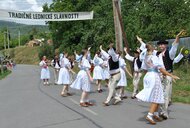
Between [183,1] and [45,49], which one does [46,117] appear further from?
[45,49]

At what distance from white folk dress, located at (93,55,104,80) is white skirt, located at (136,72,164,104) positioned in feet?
26.1

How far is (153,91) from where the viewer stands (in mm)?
8422

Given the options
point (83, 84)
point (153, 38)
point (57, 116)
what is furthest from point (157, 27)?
point (57, 116)

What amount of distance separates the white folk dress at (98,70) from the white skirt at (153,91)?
7951 millimetres

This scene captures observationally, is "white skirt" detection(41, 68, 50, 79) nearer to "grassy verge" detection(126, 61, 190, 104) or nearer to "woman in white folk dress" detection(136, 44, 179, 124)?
"grassy verge" detection(126, 61, 190, 104)

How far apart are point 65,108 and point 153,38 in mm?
18113

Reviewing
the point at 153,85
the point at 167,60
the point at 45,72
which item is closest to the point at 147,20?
the point at 45,72

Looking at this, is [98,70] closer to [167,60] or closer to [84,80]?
[84,80]

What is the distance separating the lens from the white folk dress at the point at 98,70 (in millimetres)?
16500

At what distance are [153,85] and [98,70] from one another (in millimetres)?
8315

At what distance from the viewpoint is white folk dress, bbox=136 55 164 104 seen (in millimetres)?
8383

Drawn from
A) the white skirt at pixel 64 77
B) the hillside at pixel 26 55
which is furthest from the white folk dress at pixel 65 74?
the hillside at pixel 26 55

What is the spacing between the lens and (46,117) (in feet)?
33.1

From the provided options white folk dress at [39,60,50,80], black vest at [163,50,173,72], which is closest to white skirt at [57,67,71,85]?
black vest at [163,50,173,72]
